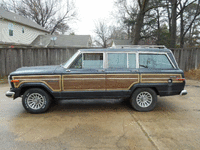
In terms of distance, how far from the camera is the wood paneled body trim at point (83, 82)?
440 cm

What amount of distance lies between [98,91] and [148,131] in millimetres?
1783

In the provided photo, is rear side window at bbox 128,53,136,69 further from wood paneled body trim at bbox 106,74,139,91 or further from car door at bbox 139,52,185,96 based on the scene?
wood paneled body trim at bbox 106,74,139,91

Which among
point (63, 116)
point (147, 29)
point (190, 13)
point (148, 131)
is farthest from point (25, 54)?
point (190, 13)

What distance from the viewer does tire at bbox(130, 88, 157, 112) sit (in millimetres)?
4582

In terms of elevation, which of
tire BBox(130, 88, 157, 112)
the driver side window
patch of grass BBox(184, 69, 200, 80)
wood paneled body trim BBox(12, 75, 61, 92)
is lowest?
tire BBox(130, 88, 157, 112)

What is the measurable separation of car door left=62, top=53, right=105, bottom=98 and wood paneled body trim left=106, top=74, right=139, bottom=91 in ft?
0.60

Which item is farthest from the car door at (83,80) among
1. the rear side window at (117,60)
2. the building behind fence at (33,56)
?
the building behind fence at (33,56)

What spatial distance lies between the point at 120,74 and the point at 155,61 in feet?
4.05

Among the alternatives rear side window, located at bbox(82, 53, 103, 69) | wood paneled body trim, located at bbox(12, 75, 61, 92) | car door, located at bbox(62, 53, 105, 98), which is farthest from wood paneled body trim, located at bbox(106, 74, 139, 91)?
wood paneled body trim, located at bbox(12, 75, 61, 92)

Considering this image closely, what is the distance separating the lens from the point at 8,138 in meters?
3.17

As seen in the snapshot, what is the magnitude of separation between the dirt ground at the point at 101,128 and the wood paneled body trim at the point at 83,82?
0.79 metres

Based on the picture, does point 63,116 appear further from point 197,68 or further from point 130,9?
point 130,9

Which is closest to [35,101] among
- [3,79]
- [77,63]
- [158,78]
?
[77,63]

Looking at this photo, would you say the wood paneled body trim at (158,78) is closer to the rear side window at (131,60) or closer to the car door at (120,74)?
the car door at (120,74)
